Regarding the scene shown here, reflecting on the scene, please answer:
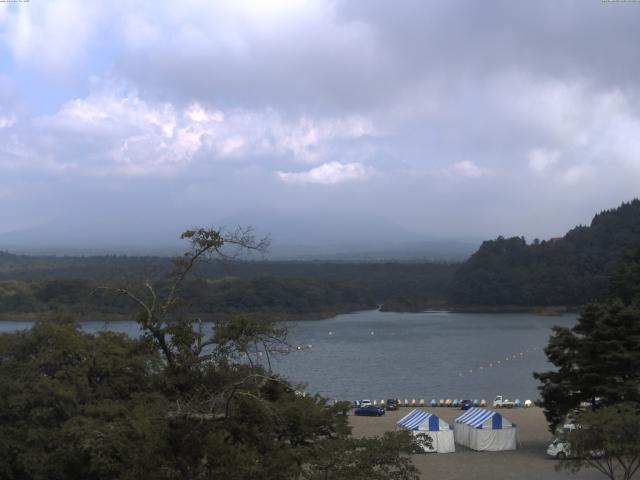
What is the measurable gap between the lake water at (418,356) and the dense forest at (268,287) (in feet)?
8.79

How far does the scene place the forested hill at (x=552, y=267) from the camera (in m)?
53.4

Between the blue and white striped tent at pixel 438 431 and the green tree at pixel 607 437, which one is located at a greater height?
the green tree at pixel 607 437

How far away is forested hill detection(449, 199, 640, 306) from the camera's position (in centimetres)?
5341

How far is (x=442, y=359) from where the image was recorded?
3103cm

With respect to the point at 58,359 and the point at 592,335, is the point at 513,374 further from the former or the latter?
the point at 58,359

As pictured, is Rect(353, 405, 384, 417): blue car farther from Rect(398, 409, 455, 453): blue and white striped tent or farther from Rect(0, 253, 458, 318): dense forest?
Rect(0, 253, 458, 318): dense forest

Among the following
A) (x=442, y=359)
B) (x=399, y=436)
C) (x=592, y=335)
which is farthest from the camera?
(x=442, y=359)

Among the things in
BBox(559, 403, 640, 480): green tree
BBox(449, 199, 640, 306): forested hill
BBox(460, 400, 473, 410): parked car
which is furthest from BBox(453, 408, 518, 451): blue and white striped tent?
BBox(449, 199, 640, 306): forested hill

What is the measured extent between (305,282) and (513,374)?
29123 millimetres

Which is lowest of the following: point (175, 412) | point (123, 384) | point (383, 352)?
point (383, 352)

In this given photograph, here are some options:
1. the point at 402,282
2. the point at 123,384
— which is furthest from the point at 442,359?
the point at 402,282

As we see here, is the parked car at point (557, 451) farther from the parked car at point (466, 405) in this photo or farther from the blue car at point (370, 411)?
the parked car at point (466, 405)

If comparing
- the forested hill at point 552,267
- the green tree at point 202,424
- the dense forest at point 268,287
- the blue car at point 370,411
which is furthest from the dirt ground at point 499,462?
the forested hill at point 552,267

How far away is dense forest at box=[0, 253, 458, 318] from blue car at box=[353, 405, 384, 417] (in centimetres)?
1382
